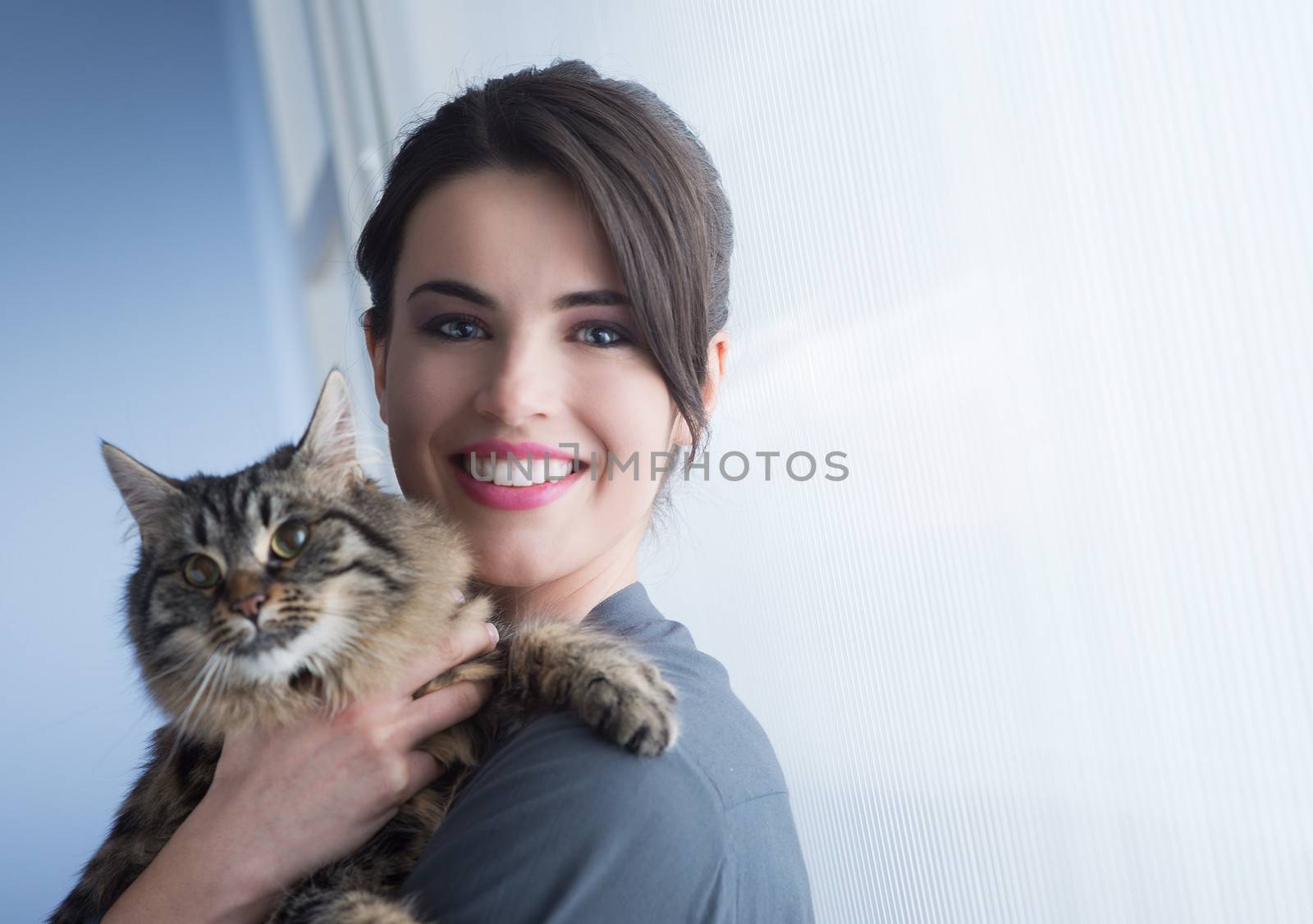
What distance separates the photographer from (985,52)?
3.57 feet

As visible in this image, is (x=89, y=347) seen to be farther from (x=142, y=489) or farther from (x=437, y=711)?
(x=437, y=711)

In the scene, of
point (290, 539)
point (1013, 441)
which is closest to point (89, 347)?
point (290, 539)

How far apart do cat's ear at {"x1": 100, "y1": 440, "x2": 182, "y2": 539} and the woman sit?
36cm

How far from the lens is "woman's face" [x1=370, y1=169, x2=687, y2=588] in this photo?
1.31 m

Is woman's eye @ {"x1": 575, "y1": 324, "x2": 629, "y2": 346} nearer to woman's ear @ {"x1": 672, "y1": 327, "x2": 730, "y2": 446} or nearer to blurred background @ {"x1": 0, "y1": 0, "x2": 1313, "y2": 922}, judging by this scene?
woman's ear @ {"x1": 672, "y1": 327, "x2": 730, "y2": 446}

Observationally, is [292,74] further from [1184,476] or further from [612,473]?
[1184,476]

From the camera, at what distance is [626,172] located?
1.36 meters

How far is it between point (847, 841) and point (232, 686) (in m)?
1.00

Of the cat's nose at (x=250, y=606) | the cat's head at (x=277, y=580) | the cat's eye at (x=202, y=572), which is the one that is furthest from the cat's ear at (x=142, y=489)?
the cat's nose at (x=250, y=606)

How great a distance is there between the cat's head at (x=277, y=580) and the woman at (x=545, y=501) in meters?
0.07

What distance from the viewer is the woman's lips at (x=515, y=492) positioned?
4.50 ft

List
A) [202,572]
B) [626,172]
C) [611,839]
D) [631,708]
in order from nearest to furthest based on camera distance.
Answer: [611,839], [631,708], [202,572], [626,172]

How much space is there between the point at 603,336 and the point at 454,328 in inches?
9.5

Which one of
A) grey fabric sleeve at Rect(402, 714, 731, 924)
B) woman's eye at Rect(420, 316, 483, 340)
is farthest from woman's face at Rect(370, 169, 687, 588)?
grey fabric sleeve at Rect(402, 714, 731, 924)
